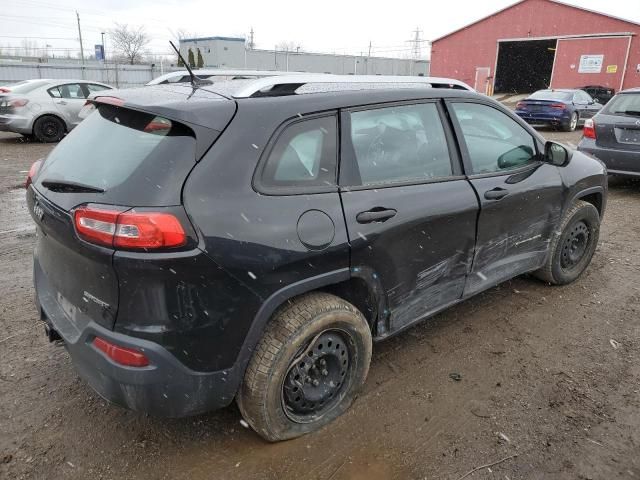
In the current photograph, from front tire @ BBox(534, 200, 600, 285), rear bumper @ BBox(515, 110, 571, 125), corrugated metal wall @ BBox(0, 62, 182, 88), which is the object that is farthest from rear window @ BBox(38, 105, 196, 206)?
corrugated metal wall @ BBox(0, 62, 182, 88)

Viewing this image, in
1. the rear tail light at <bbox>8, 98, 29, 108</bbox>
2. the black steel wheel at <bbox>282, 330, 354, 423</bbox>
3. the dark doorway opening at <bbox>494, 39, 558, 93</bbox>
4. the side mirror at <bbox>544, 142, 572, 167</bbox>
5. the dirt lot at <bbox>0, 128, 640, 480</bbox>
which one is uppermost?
the dark doorway opening at <bbox>494, 39, 558, 93</bbox>

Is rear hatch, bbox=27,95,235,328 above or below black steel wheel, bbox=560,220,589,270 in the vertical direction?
above

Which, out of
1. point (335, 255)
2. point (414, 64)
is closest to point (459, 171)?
point (335, 255)

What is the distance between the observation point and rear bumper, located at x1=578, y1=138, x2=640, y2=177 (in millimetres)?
7117

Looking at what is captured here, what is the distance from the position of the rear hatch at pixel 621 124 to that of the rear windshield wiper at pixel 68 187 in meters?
7.36

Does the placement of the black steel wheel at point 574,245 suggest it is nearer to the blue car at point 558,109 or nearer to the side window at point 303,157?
the side window at point 303,157

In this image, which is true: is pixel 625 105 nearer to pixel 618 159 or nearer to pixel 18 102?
pixel 618 159

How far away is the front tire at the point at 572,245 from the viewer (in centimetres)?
410

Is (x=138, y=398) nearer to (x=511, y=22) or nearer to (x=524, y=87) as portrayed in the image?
(x=511, y=22)

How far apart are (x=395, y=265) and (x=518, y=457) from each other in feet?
3.68

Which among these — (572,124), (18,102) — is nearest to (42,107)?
(18,102)

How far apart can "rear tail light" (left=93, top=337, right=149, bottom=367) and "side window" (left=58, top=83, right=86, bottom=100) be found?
11874mm

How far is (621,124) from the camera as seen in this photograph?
23.6 feet

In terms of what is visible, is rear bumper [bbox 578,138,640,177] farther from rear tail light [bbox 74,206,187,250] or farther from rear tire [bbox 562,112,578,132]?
rear tire [bbox 562,112,578,132]
